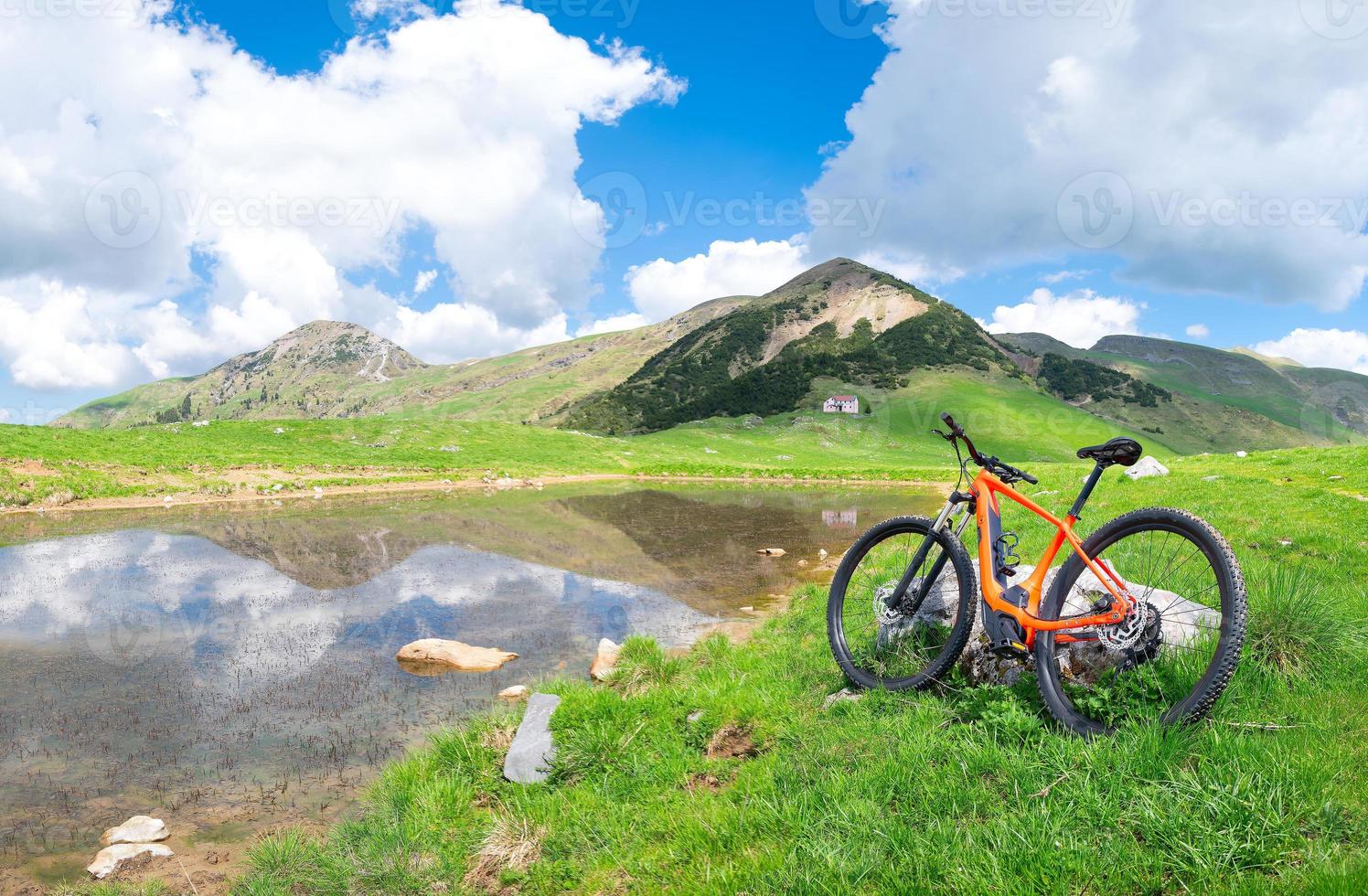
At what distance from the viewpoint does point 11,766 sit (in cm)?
828

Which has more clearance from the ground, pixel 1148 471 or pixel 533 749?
pixel 1148 471

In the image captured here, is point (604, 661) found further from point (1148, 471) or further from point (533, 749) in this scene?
point (1148, 471)

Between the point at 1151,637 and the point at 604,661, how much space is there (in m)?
8.33

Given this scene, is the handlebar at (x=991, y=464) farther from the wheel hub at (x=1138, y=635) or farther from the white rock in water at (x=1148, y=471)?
the white rock in water at (x=1148, y=471)

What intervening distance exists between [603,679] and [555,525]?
2045 centimetres

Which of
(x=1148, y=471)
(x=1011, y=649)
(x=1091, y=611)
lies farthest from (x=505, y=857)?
(x=1148, y=471)

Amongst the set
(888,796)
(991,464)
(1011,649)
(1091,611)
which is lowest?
(888,796)

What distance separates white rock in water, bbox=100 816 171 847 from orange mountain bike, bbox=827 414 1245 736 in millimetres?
7790

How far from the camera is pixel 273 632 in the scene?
14.1 m

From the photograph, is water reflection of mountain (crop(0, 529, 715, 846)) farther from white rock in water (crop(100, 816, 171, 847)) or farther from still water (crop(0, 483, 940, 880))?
white rock in water (crop(100, 816, 171, 847))

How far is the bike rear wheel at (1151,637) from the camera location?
479 cm

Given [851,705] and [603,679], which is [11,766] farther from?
[851,705]

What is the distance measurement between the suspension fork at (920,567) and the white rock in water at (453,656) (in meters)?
7.71

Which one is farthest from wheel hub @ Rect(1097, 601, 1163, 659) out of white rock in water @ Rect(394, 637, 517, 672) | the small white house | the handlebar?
the small white house
